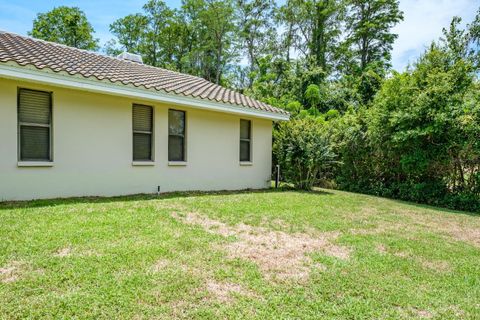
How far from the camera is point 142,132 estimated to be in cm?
920

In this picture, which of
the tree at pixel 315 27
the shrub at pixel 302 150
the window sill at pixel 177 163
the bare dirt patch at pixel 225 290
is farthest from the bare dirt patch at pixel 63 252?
the tree at pixel 315 27

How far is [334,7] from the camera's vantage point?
1249 inches

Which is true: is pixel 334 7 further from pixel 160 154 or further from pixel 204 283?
pixel 204 283

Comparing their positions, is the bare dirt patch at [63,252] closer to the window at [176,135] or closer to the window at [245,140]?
the window at [176,135]

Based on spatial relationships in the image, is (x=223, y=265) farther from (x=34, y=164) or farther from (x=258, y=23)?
(x=258, y=23)

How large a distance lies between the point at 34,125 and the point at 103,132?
154cm

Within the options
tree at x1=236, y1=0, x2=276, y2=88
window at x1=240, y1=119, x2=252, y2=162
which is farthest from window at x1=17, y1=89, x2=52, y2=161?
tree at x1=236, y1=0, x2=276, y2=88

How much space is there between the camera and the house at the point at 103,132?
23.1 feet

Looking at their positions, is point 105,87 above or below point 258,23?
below

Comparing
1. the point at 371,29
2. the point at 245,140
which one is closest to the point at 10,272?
the point at 245,140

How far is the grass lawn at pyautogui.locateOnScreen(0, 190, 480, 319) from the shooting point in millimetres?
3076

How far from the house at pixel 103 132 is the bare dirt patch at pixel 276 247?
10.6 feet

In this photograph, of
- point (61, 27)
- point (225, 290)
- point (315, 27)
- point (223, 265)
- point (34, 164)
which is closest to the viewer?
point (225, 290)

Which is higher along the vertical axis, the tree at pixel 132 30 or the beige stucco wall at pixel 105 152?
the tree at pixel 132 30
